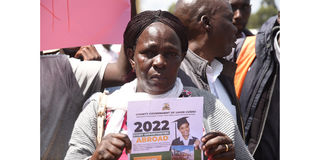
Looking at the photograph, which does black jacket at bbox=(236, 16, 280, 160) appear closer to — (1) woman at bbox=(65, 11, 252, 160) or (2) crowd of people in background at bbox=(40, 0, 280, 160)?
(2) crowd of people in background at bbox=(40, 0, 280, 160)

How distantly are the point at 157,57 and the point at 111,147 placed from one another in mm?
493

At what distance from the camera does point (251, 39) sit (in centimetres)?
369

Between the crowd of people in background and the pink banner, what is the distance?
7cm

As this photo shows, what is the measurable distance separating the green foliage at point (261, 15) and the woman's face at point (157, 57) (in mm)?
1529

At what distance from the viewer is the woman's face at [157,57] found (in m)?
2.22

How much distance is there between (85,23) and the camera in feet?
8.34

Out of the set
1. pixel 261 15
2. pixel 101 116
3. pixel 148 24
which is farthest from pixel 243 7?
pixel 101 116

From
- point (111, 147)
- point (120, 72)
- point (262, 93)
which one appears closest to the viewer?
point (111, 147)

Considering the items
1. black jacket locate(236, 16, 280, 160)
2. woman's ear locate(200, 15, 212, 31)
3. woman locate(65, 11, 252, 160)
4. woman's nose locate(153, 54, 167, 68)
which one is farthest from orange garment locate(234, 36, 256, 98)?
woman's nose locate(153, 54, 167, 68)

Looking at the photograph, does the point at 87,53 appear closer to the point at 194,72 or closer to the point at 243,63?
the point at 194,72

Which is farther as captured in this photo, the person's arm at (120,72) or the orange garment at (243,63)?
the orange garment at (243,63)

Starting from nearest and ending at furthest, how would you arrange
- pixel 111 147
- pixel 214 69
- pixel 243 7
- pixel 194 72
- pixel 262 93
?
pixel 111 147
pixel 194 72
pixel 214 69
pixel 262 93
pixel 243 7

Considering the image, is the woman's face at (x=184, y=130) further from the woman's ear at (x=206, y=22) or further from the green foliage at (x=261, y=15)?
the green foliage at (x=261, y=15)

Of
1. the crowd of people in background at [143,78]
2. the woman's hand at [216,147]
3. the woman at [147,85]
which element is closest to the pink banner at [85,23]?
the crowd of people in background at [143,78]
